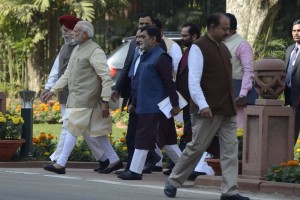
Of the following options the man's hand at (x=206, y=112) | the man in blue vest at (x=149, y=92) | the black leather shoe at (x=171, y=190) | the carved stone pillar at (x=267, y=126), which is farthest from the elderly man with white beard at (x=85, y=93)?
the man's hand at (x=206, y=112)

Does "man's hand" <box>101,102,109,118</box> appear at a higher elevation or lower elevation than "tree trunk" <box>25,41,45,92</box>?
higher

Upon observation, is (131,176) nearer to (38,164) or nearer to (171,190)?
(171,190)

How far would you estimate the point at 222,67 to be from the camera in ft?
39.7

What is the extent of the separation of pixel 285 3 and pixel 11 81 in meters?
7.44

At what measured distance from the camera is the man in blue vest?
13.8 m

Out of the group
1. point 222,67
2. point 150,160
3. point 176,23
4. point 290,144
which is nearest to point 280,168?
point 290,144

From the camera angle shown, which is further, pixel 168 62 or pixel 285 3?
pixel 285 3

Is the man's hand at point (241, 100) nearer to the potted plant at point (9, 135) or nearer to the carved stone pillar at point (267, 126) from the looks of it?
the carved stone pillar at point (267, 126)

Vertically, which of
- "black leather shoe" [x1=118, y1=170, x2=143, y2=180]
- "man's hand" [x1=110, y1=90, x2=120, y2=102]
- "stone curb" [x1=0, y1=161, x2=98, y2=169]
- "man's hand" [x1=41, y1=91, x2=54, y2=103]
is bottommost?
"stone curb" [x1=0, y1=161, x2=98, y2=169]

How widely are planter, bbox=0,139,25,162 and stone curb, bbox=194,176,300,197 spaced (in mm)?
3290

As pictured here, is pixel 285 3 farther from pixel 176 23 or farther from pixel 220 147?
pixel 220 147

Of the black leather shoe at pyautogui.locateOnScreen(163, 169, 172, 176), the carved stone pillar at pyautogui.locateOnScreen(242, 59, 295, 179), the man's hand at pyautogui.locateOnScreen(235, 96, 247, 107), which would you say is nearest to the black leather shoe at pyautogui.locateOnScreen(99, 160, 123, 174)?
the black leather shoe at pyautogui.locateOnScreen(163, 169, 172, 176)

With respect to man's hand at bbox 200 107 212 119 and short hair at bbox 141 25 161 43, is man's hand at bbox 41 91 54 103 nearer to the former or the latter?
short hair at bbox 141 25 161 43

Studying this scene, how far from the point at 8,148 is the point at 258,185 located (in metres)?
4.20
